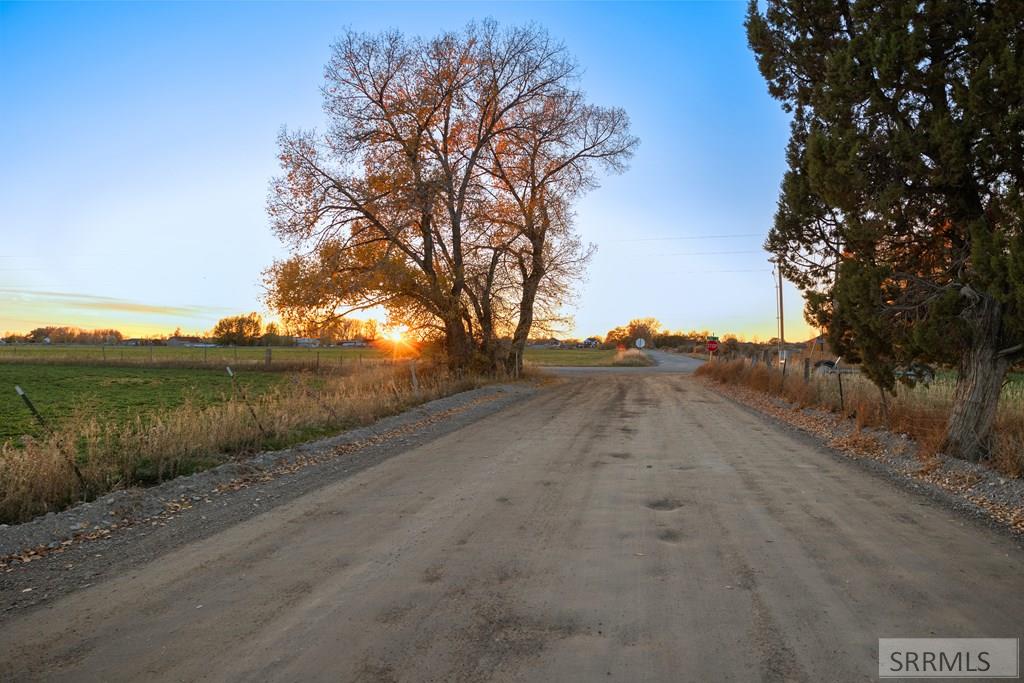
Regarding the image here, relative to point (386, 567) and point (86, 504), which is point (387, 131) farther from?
point (386, 567)

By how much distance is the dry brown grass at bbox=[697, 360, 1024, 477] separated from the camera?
8.19 meters

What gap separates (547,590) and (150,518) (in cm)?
458

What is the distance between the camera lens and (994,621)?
3988mm

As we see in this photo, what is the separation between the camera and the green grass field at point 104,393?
1625 centimetres

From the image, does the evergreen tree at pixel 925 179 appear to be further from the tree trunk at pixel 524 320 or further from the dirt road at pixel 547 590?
the tree trunk at pixel 524 320

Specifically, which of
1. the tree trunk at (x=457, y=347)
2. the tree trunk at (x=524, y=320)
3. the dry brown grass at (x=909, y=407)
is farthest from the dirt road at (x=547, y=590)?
the tree trunk at (x=524, y=320)

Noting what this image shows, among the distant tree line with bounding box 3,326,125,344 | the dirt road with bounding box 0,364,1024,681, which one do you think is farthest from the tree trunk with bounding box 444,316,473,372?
the distant tree line with bounding box 3,326,125,344

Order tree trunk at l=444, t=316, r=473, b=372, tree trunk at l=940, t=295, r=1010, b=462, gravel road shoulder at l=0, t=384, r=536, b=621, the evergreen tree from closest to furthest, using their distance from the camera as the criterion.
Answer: gravel road shoulder at l=0, t=384, r=536, b=621
the evergreen tree
tree trunk at l=940, t=295, r=1010, b=462
tree trunk at l=444, t=316, r=473, b=372

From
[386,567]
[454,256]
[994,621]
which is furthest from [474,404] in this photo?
[994,621]

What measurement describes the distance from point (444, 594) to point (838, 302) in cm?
839

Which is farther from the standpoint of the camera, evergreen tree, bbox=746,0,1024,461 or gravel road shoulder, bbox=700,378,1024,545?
evergreen tree, bbox=746,0,1024,461

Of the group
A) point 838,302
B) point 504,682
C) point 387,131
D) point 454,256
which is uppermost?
point 387,131

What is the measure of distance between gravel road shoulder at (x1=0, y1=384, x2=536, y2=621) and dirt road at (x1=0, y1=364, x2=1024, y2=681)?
368mm

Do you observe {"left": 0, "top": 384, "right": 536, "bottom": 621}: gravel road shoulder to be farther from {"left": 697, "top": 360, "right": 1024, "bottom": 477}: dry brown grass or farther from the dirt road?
{"left": 697, "top": 360, "right": 1024, "bottom": 477}: dry brown grass
